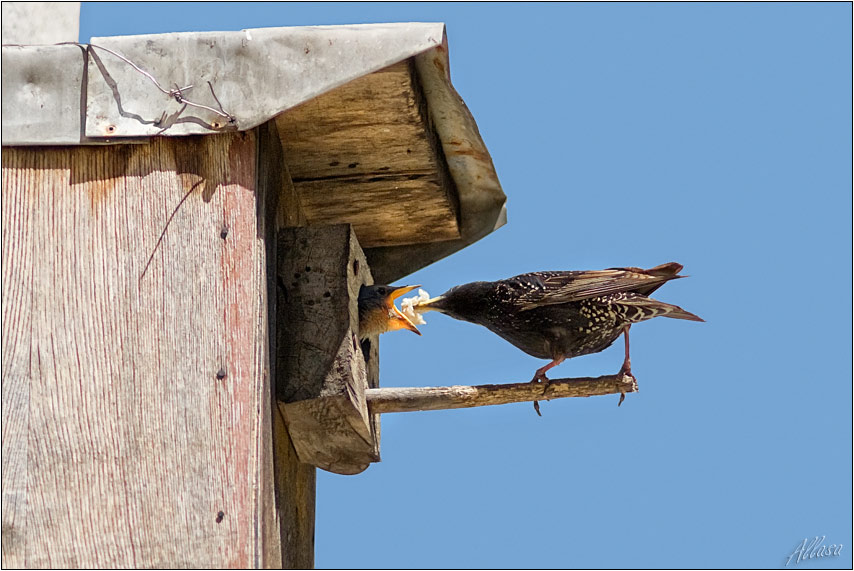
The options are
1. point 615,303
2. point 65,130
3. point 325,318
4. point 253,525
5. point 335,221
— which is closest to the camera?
point 253,525

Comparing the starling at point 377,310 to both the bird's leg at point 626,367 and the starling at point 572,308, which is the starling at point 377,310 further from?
the bird's leg at point 626,367

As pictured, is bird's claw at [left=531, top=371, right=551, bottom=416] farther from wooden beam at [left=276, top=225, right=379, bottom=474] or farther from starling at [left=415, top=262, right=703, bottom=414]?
wooden beam at [left=276, top=225, right=379, bottom=474]

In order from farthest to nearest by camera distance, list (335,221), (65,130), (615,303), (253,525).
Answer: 1. (335,221)
2. (615,303)
3. (65,130)
4. (253,525)

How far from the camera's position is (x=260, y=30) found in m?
4.05

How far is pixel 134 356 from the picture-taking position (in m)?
3.84

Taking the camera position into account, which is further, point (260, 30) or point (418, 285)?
point (418, 285)

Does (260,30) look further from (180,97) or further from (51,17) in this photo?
(51,17)

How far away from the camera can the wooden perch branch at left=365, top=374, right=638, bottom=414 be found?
4.37 metres

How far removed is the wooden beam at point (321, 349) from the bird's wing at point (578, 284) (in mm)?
680

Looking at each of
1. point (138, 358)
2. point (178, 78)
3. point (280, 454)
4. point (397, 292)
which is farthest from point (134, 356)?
point (397, 292)

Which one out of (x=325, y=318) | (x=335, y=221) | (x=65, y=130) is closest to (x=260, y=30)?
(x=65, y=130)

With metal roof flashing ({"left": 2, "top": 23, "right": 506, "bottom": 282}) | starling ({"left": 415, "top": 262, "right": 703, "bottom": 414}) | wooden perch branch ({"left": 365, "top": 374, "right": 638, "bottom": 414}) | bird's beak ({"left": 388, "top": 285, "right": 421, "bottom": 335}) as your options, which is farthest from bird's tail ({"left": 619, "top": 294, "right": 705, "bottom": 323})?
metal roof flashing ({"left": 2, "top": 23, "right": 506, "bottom": 282})

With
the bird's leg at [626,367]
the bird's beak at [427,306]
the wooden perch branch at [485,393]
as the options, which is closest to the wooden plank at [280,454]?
the wooden perch branch at [485,393]

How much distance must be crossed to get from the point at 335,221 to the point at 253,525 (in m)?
1.76
